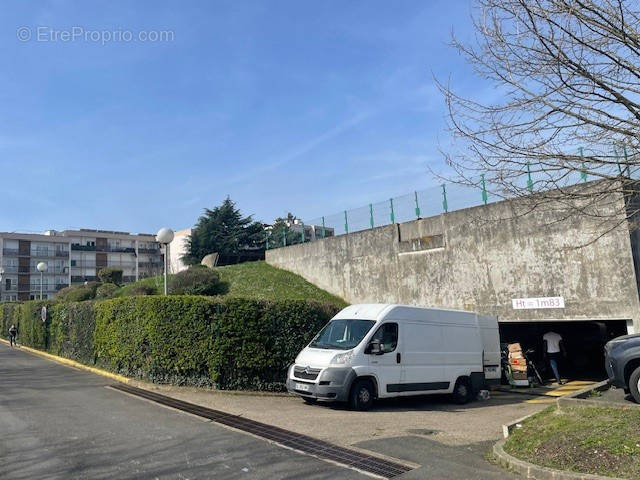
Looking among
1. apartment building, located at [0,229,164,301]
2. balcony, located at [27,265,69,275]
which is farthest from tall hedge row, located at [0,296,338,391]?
balcony, located at [27,265,69,275]

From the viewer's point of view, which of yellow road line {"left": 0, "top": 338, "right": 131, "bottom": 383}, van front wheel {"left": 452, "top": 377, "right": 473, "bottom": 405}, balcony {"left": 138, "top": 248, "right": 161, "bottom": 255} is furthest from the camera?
balcony {"left": 138, "top": 248, "right": 161, "bottom": 255}

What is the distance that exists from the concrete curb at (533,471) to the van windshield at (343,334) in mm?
4746

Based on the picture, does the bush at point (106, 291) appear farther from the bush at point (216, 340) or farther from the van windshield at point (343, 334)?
the van windshield at point (343, 334)

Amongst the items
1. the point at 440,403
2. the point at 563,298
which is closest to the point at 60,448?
the point at 440,403

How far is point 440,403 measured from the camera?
13250 millimetres

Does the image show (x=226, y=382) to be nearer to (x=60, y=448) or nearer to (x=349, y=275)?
(x=60, y=448)

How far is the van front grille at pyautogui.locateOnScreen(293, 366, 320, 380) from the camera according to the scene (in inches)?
435

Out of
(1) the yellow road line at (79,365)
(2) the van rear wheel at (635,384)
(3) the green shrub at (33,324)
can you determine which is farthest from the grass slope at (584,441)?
(3) the green shrub at (33,324)

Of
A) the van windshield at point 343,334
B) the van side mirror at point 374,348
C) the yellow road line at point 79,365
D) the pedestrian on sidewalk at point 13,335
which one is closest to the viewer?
the van side mirror at point 374,348

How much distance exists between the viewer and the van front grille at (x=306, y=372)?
1105 centimetres

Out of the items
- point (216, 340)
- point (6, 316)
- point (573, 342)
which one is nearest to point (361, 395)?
point (216, 340)

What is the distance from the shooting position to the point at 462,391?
13320 millimetres

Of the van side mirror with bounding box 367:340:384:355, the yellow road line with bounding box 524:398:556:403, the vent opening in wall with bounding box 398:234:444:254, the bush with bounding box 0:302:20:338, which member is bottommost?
the yellow road line with bounding box 524:398:556:403

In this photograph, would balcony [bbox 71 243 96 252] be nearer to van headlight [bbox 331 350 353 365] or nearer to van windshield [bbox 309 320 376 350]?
van windshield [bbox 309 320 376 350]
